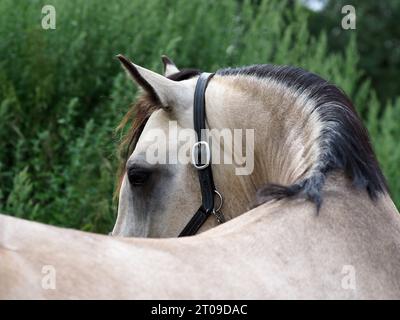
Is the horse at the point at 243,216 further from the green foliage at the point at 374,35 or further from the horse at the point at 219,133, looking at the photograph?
the green foliage at the point at 374,35

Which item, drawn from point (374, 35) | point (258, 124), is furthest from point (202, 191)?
point (374, 35)

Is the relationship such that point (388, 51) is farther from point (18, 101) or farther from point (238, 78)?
point (238, 78)

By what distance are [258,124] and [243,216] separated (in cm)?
76

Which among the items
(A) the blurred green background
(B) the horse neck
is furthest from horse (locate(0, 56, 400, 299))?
(A) the blurred green background

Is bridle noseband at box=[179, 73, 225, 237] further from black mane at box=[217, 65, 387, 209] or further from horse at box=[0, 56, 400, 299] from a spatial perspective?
black mane at box=[217, 65, 387, 209]

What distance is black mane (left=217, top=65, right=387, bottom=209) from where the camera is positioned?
2740mm

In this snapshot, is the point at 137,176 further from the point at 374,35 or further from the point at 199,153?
the point at 374,35

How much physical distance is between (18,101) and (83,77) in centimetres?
63

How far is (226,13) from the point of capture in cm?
783

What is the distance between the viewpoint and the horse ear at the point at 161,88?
3445 mm

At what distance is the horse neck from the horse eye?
0.31 meters

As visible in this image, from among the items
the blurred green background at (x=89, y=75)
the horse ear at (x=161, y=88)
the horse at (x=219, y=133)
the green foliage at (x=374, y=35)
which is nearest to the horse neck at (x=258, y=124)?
the horse at (x=219, y=133)

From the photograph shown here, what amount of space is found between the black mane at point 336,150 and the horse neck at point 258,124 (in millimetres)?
86

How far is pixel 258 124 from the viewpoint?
11.3 feet
